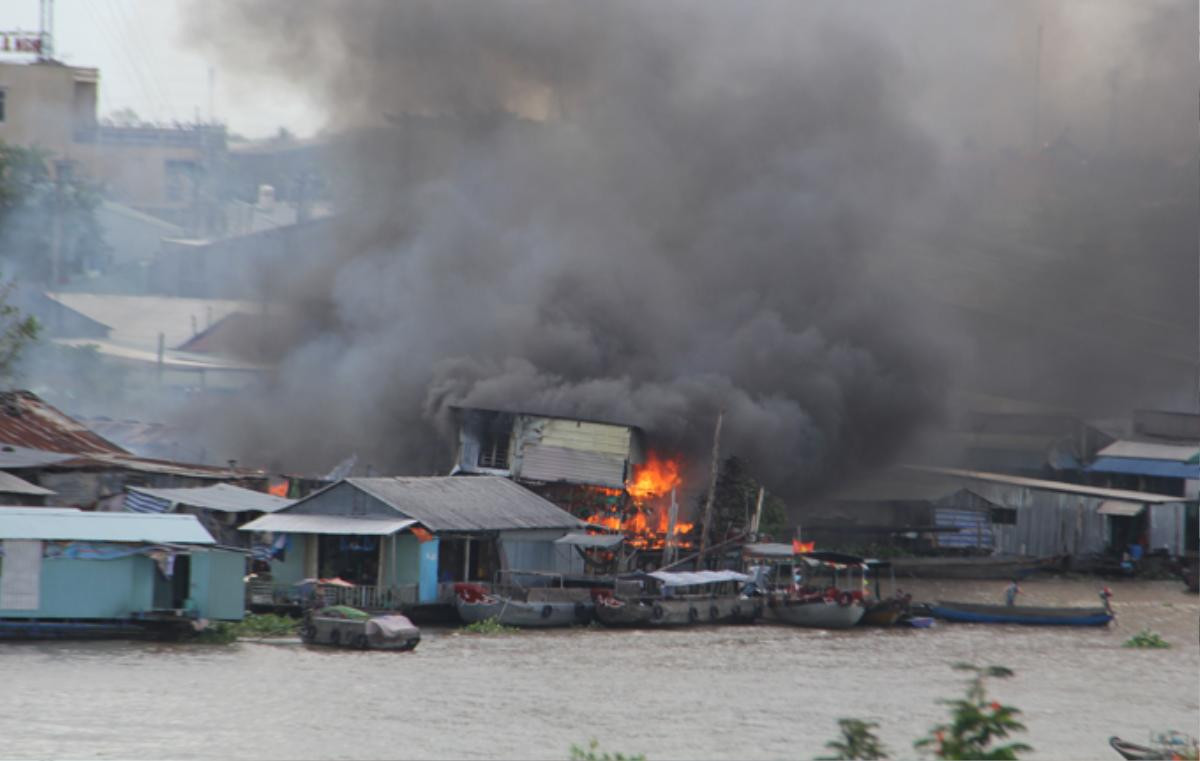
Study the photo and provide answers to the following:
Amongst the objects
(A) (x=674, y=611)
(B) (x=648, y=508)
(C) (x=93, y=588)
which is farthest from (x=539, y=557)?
(C) (x=93, y=588)

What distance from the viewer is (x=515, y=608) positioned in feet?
110

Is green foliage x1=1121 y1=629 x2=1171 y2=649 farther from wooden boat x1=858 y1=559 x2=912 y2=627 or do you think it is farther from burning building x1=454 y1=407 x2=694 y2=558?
burning building x1=454 y1=407 x2=694 y2=558

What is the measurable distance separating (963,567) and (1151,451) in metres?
12.5

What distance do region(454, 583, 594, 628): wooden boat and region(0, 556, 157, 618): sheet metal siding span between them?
23.2 ft

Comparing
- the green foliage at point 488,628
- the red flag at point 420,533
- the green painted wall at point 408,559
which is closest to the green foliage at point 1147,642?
A: the green foliage at point 488,628

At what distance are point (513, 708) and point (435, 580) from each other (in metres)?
10.8

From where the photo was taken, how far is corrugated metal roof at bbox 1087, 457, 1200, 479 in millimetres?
56594

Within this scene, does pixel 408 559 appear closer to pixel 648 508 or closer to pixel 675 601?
pixel 675 601

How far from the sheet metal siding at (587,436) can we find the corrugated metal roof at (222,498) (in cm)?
896

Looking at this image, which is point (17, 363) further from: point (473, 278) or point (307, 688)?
point (307, 688)

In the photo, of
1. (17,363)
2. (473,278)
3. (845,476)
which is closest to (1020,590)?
(845,476)

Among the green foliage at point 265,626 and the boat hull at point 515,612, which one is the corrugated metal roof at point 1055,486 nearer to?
the boat hull at point 515,612

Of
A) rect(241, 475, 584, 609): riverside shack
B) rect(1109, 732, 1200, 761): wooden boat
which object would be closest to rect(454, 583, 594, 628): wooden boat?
rect(241, 475, 584, 609): riverside shack

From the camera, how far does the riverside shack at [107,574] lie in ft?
91.2
